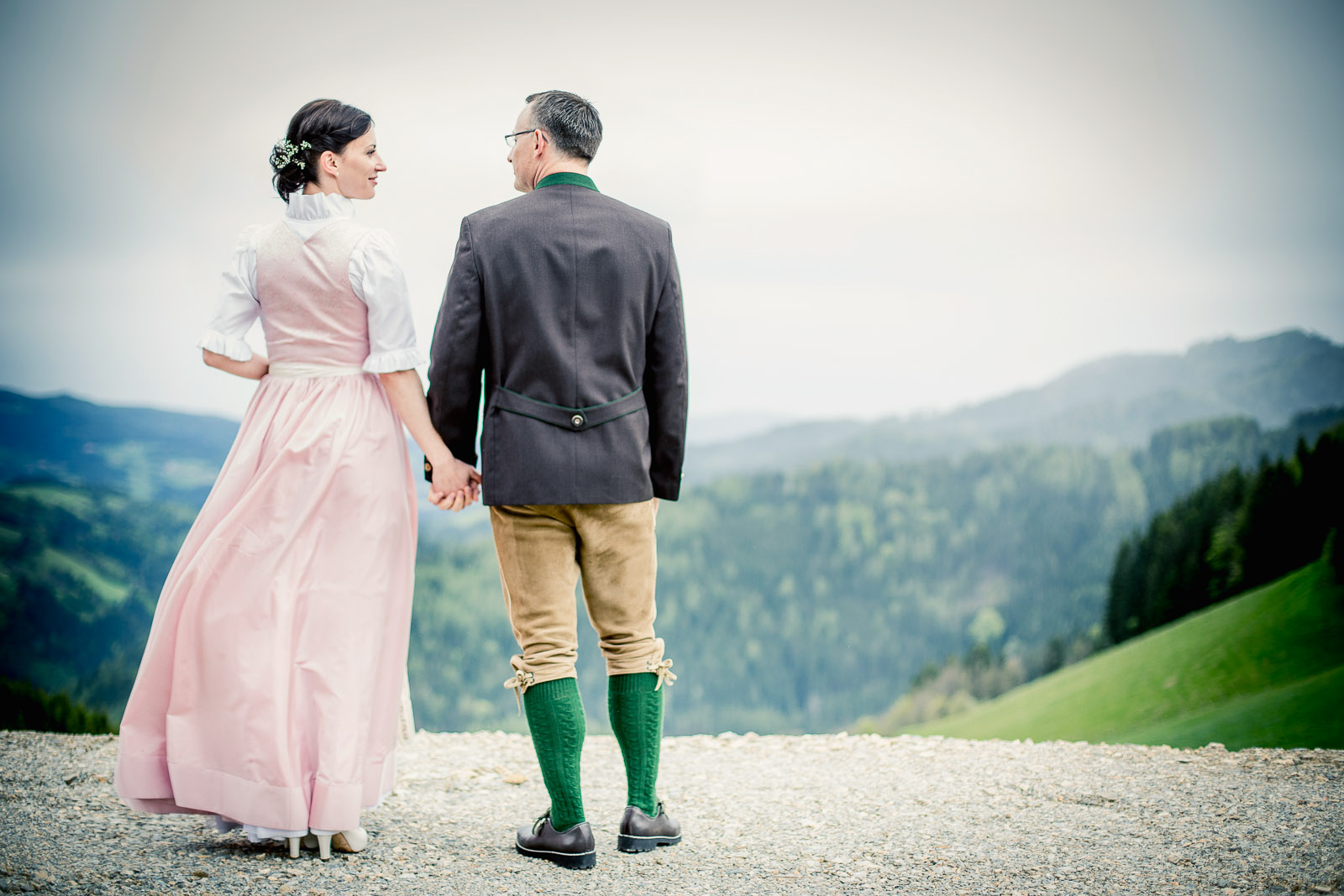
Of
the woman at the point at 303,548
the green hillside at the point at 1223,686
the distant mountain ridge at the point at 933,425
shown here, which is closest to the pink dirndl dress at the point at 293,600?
the woman at the point at 303,548

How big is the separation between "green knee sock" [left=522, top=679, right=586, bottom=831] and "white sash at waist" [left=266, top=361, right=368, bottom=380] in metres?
0.90

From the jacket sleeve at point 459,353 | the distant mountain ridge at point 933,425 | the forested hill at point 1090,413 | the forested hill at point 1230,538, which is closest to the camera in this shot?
the jacket sleeve at point 459,353

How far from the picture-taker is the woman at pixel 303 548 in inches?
89.6

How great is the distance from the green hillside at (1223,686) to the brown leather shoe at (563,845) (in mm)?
3044

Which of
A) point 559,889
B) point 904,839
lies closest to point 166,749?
point 559,889

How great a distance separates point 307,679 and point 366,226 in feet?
3.59

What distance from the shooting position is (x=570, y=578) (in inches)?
95.3

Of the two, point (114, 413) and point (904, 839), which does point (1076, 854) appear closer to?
point (904, 839)

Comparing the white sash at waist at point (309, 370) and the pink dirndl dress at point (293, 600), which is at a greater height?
the white sash at waist at point (309, 370)

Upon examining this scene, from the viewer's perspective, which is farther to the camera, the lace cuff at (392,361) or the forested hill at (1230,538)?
the forested hill at (1230,538)

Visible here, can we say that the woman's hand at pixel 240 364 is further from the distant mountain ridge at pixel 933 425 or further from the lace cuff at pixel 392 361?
the distant mountain ridge at pixel 933 425

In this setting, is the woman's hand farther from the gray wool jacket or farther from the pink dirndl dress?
the gray wool jacket

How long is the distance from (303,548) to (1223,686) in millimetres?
6375

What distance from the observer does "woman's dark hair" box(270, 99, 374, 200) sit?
2426 mm
